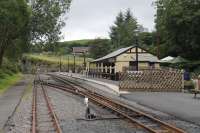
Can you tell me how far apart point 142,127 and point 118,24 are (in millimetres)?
146838

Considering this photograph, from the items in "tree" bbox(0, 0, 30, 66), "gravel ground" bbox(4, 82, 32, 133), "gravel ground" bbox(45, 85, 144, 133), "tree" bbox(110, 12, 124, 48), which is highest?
"tree" bbox(110, 12, 124, 48)

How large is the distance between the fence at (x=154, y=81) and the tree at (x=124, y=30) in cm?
9859

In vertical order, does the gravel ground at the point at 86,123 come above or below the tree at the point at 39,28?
below

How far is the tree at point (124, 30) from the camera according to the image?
143 meters

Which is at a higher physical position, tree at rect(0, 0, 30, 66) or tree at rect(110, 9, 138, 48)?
tree at rect(110, 9, 138, 48)

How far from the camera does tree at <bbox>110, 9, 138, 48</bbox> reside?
5630 inches

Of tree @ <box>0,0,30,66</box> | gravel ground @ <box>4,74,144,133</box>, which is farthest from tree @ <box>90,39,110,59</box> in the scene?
gravel ground @ <box>4,74,144,133</box>

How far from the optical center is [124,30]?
14838cm

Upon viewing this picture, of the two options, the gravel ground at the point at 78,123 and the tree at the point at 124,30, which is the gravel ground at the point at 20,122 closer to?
the gravel ground at the point at 78,123

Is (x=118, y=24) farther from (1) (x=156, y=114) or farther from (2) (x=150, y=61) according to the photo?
(1) (x=156, y=114)

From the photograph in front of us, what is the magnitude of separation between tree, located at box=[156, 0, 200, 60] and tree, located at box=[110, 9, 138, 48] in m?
61.8

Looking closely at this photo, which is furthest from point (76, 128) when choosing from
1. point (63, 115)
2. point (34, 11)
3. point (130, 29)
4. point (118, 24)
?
point (118, 24)

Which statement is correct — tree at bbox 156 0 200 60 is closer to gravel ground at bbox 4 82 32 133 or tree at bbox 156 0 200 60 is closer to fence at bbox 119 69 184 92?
fence at bbox 119 69 184 92

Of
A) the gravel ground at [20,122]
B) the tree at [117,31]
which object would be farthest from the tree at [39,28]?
the tree at [117,31]
